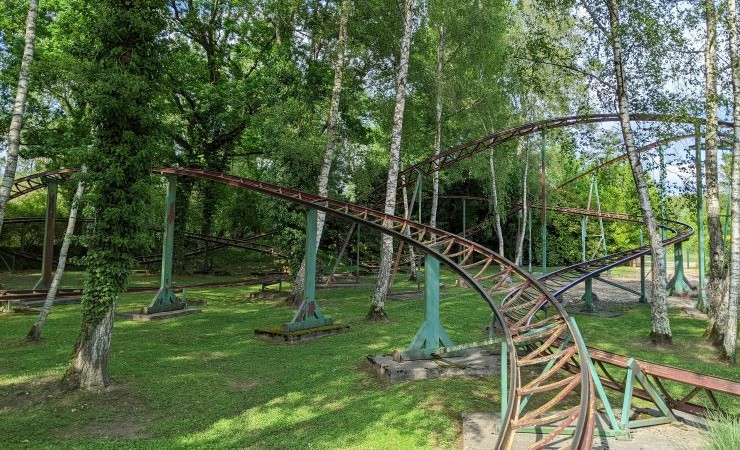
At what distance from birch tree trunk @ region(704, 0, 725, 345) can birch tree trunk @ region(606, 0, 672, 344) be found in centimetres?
105

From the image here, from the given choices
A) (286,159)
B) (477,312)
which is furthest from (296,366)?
(286,159)

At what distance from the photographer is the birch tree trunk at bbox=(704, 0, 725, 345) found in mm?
9023

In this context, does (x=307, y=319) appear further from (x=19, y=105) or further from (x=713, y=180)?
(x=713, y=180)

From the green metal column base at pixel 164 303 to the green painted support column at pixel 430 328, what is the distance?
25.1 ft

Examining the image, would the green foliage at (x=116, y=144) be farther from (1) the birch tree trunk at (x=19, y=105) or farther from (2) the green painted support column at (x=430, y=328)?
(2) the green painted support column at (x=430, y=328)

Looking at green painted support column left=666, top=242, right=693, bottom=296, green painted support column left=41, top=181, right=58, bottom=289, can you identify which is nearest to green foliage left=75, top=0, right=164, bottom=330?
green painted support column left=41, top=181, right=58, bottom=289

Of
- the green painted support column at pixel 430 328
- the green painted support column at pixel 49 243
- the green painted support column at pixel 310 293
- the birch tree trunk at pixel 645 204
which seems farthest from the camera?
the green painted support column at pixel 49 243

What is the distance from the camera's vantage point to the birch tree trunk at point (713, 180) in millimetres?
9023

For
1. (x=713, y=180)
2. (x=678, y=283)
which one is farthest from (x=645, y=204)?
(x=678, y=283)

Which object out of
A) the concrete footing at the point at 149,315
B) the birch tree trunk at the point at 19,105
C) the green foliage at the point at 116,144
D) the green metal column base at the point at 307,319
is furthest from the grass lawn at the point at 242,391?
the birch tree trunk at the point at 19,105

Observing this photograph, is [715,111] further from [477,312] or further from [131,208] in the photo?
[131,208]

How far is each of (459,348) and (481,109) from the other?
47.8 ft

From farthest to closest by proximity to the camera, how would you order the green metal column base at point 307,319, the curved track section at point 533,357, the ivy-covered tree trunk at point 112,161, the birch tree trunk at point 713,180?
the green metal column base at point 307,319 < the birch tree trunk at point 713,180 < the ivy-covered tree trunk at point 112,161 < the curved track section at point 533,357

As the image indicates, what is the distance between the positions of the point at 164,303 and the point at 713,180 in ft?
45.6
